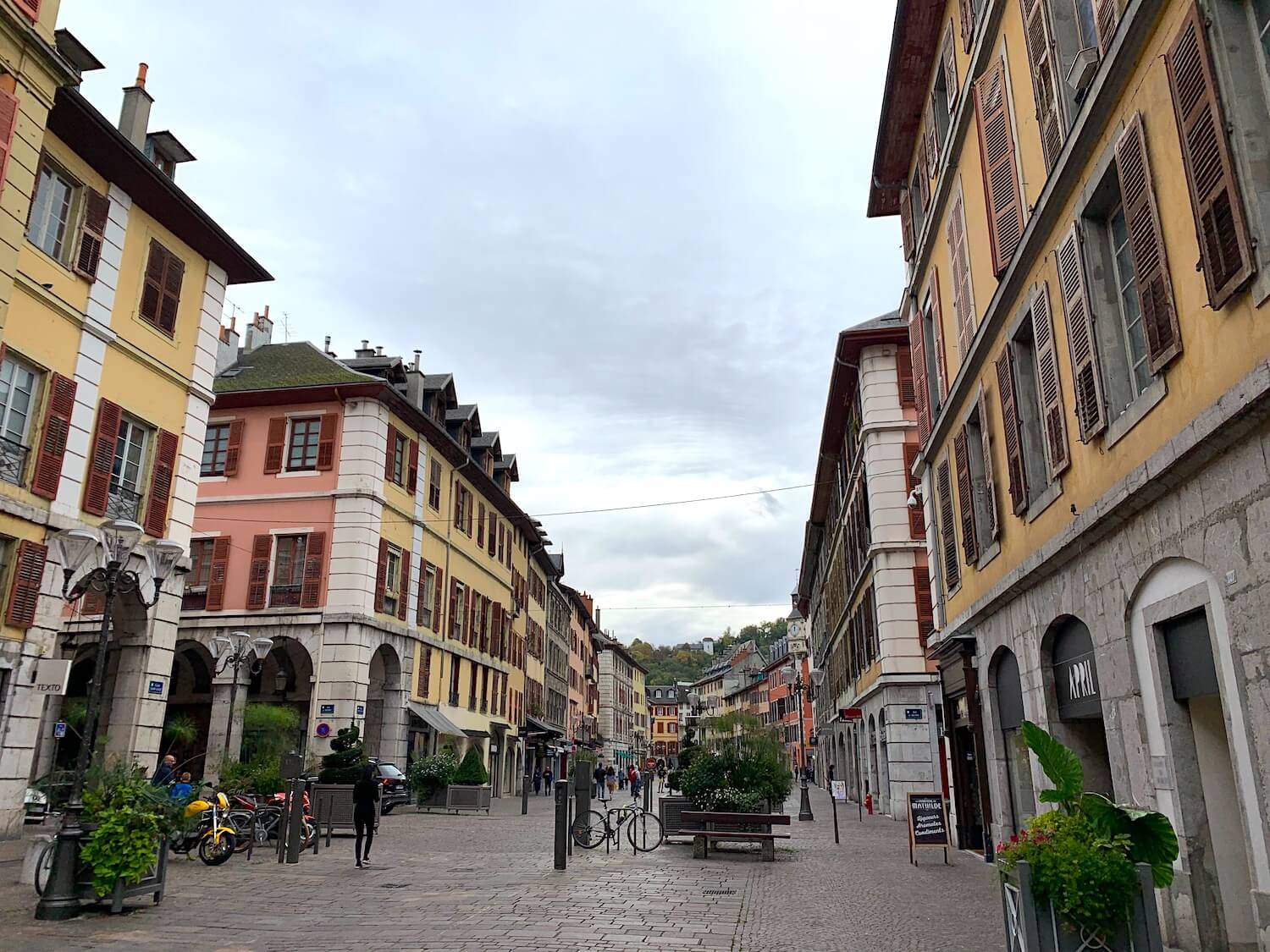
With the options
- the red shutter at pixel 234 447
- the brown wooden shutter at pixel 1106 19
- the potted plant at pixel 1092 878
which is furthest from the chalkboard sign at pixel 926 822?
the red shutter at pixel 234 447

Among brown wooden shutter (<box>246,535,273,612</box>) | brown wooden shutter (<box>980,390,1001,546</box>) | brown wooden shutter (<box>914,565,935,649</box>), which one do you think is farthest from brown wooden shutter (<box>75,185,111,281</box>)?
brown wooden shutter (<box>914,565,935,649</box>)

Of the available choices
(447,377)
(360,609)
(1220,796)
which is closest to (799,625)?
(447,377)

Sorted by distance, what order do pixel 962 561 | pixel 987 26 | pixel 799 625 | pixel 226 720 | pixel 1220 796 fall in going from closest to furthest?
1. pixel 1220 796
2. pixel 987 26
3. pixel 962 561
4. pixel 226 720
5. pixel 799 625

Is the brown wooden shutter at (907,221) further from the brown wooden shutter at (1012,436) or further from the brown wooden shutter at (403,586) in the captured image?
the brown wooden shutter at (403,586)

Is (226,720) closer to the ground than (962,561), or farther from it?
closer to the ground

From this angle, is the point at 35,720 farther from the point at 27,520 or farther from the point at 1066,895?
the point at 1066,895

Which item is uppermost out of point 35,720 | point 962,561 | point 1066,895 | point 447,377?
point 447,377

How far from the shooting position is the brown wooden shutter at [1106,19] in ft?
26.7

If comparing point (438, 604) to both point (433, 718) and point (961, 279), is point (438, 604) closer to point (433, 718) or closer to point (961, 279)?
point (433, 718)

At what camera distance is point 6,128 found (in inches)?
510

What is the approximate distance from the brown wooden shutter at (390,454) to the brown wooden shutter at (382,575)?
208cm

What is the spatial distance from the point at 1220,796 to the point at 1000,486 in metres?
6.19

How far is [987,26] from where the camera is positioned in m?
12.5

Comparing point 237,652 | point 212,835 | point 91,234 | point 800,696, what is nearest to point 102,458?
point 91,234
